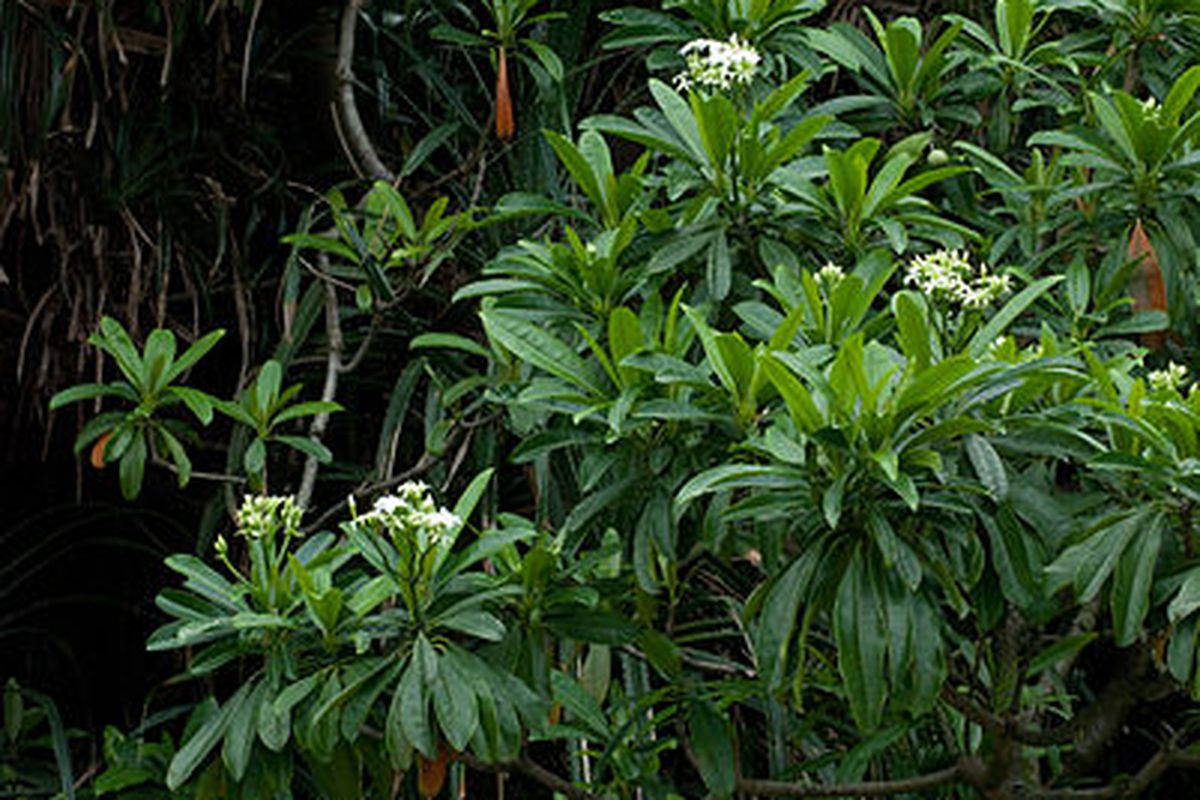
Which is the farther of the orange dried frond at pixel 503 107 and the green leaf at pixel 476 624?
the orange dried frond at pixel 503 107

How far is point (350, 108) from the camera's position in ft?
8.56

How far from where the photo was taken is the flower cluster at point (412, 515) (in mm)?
1514

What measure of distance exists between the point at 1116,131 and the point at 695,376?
0.60 meters

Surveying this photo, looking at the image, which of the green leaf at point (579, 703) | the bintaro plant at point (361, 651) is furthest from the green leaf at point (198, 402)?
the green leaf at point (579, 703)

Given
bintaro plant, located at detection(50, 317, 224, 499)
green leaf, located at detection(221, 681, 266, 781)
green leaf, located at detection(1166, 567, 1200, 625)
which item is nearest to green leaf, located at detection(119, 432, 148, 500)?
bintaro plant, located at detection(50, 317, 224, 499)

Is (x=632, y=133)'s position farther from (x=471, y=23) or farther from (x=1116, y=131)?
(x=471, y=23)

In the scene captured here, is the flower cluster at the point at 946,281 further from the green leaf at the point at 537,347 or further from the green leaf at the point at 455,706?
the green leaf at the point at 455,706

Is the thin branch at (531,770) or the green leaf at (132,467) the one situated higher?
the green leaf at (132,467)

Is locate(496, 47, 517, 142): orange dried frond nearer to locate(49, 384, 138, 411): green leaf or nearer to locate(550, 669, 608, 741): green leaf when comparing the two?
locate(49, 384, 138, 411): green leaf

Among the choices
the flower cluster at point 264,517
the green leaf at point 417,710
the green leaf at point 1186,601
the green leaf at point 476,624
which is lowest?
the green leaf at point 417,710

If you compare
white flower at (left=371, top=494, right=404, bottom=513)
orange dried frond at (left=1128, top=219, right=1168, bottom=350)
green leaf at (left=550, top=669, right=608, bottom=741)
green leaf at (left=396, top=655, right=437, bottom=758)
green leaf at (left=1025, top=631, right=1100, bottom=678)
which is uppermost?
orange dried frond at (left=1128, top=219, right=1168, bottom=350)

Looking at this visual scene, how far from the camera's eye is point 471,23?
2.71 meters

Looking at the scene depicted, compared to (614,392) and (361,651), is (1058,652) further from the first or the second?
(361,651)

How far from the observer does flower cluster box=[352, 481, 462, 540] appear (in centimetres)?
151
